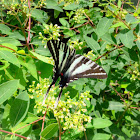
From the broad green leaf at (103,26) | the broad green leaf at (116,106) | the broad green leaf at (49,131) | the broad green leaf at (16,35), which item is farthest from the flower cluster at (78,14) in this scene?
the broad green leaf at (49,131)

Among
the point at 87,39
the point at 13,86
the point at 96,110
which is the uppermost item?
the point at 87,39

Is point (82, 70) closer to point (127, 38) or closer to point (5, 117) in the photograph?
point (127, 38)

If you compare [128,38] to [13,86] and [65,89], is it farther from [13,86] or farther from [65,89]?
[13,86]

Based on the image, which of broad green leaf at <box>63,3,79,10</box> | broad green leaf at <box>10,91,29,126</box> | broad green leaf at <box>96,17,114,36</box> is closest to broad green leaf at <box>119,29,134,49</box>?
broad green leaf at <box>96,17,114,36</box>

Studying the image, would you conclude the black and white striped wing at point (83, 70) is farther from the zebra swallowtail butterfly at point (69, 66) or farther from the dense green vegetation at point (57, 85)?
→ the dense green vegetation at point (57, 85)

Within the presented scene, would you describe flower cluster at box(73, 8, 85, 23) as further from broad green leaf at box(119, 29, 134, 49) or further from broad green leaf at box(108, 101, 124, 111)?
broad green leaf at box(108, 101, 124, 111)

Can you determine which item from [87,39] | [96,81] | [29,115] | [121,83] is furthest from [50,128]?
[121,83]

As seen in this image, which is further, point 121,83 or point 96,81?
point 121,83

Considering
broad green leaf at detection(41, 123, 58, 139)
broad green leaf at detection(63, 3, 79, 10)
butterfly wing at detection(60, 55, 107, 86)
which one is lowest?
broad green leaf at detection(41, 123, 58, 139)
